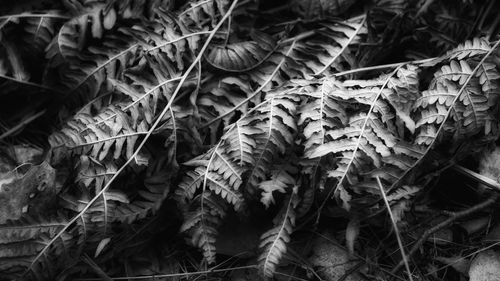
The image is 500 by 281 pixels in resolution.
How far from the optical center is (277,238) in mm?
1821

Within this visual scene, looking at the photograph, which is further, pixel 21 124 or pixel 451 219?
pixel 21 124

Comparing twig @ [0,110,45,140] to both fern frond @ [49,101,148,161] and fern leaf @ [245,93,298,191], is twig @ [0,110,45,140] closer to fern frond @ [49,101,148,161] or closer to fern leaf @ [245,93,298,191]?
fern frond @ [49,101,148,161]

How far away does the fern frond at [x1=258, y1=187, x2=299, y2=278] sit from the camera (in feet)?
5.79

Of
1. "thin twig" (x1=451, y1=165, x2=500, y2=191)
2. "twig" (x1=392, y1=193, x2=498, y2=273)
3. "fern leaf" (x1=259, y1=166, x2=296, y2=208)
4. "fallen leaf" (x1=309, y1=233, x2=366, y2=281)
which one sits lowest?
"fallen leaf" (x1=309, y1=233, x2=366, y2=281)

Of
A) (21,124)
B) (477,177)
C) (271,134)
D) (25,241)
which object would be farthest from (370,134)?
(21,124)

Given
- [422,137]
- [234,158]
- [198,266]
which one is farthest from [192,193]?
[422,137]

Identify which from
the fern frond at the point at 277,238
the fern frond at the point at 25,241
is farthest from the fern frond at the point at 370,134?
the fern frond at the point at 25,241

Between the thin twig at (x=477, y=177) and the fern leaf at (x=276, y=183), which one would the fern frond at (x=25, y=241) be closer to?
the fern leaf at (x=276, y=183)

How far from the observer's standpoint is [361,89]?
1.94m

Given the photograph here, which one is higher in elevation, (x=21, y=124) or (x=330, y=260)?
(x=21, y=124)

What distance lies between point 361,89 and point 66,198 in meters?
1.28

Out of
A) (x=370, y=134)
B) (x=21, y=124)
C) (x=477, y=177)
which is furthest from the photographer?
(x=21, y=124)

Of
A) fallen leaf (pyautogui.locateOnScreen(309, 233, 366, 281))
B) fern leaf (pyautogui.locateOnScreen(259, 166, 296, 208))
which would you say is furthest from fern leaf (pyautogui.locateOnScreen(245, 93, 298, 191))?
fallen leaf (pyautogui.locateOnScreen(309, 233, 366, 281))

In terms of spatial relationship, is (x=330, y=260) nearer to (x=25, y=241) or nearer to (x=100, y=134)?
(x=100, y=134)
